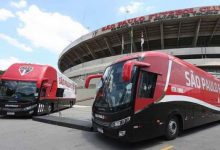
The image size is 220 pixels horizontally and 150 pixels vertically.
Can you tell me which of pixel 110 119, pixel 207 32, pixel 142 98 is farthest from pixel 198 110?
pixel 207 32

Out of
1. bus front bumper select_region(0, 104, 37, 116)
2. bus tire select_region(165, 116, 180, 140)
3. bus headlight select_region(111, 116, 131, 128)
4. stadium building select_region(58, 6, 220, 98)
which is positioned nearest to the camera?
bus headlight select_region(111, 116, 131, 128)

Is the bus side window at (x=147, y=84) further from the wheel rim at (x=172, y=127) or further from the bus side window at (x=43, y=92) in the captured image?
the bus side window at (x=43, y=92)

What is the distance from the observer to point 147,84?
7.71 meters

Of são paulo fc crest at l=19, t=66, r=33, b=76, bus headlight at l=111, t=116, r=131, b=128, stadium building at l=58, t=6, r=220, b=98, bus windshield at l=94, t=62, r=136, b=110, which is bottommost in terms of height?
bus headlight at l=111, t=116, r=131, b=128

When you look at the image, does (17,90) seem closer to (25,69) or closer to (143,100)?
(25,69)

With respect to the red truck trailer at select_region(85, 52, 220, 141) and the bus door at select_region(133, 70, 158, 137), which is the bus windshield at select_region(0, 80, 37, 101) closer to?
the red truck trailer at select_region(85, 52, 220, 141)

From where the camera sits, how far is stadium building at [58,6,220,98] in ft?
107

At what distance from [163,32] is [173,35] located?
65.3 inches

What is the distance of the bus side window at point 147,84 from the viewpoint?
749 cm

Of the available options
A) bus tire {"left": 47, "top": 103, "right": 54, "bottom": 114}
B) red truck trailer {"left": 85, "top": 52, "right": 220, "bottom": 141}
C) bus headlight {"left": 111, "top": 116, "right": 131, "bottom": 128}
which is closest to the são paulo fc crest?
bus tire {"left": 47, "top": 103, "right": 54, "bottom": 114}

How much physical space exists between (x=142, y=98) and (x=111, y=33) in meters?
32.1

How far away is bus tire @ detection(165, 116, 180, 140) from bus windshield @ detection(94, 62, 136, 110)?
6.65 feet

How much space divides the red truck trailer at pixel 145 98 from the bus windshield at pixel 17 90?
7.26 m

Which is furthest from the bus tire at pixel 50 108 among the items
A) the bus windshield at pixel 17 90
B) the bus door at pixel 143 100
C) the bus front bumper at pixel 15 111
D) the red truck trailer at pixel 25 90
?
the bus door at pixel 143 100
